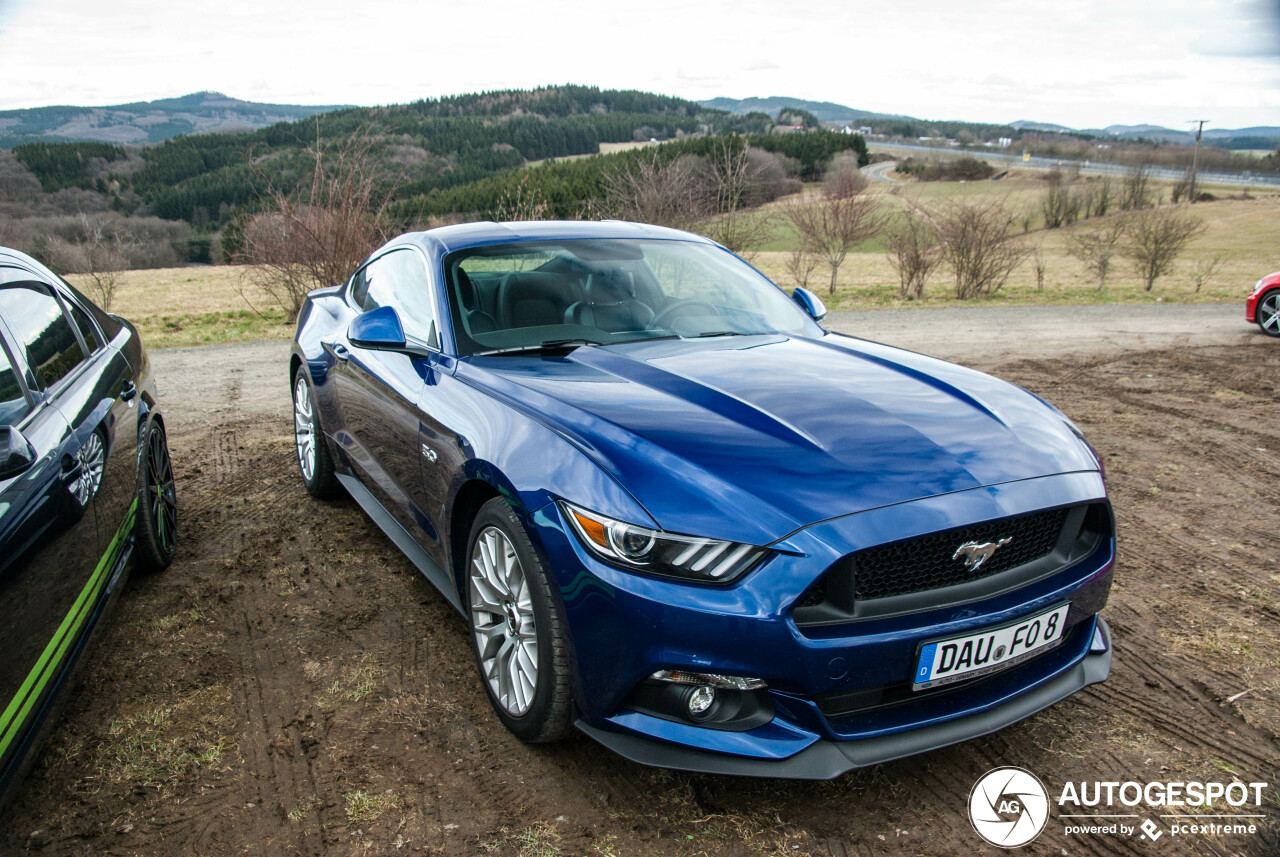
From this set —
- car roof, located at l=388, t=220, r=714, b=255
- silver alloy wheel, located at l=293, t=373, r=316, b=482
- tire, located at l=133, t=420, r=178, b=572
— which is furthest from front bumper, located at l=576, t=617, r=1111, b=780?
silver alloy wheel, located at l=293, t=373, r=316, b=482

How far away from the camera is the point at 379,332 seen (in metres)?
3.37

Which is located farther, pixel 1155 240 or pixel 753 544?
pixel 1155 240

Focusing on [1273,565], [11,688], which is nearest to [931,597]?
[11,688]

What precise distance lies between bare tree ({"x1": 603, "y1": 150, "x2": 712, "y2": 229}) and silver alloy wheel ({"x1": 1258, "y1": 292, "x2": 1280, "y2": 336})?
12244mm

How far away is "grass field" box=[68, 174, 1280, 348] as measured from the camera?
18266 millimetres

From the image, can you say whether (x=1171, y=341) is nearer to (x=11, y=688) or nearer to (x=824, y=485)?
(x=824, y=485)

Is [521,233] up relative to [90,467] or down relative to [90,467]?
up

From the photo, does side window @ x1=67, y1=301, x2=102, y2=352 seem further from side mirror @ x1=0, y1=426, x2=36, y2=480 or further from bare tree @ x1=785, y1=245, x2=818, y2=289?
bare tree @ x1=785, y1=245, x2=818, y2=289

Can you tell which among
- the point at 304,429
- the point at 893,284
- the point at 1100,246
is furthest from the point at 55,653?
the point at 893,284

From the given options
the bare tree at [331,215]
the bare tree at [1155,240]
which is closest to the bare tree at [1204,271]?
the bare tree at [1155,240]

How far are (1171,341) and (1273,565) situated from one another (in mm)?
8251

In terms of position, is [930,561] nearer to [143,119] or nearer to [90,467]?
Result: [90,467]

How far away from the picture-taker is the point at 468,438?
108 inches

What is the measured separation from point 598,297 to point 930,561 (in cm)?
199
